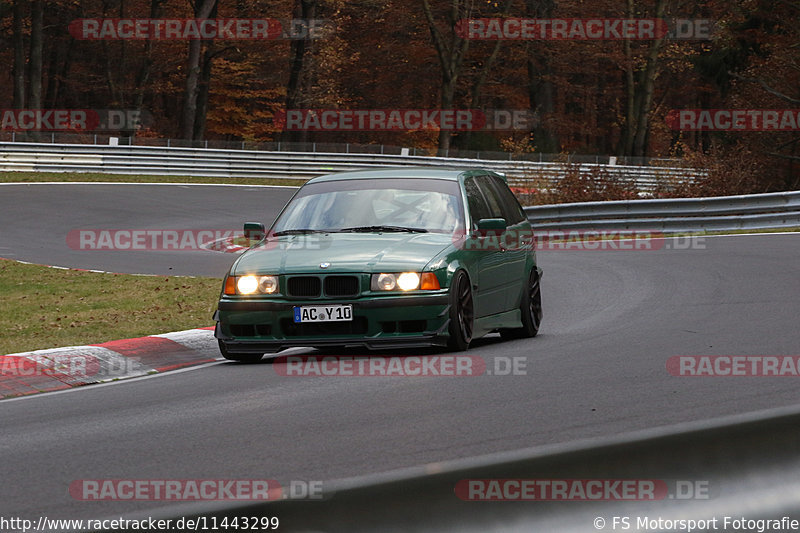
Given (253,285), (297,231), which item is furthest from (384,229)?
(253,285)

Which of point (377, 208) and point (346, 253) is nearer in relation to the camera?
point (346, 253)

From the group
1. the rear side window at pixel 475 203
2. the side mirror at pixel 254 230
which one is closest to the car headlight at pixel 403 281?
the rear side window at pixel 475 203

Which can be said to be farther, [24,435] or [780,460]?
[24,435]

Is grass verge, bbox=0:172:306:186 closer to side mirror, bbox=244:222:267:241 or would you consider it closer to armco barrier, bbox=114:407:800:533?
side mirror, bbox=244:222:267:241

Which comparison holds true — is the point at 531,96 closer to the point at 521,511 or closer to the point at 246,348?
the point at 246,348

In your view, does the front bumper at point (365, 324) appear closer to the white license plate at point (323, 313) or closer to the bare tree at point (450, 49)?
the white license plate at point (323, 313)

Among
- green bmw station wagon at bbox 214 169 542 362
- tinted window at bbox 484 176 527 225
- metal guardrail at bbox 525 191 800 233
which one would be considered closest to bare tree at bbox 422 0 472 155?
metal guardrail at bbox 525 191 800 233

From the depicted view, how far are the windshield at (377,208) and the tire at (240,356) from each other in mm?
1268

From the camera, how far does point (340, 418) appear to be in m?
7.20

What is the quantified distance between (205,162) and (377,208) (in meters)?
35.1

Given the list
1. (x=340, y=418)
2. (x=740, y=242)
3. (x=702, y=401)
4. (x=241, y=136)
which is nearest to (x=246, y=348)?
(x=340, y=418)

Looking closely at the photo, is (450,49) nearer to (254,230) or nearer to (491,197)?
(491,197)

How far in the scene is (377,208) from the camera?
10.9 meters

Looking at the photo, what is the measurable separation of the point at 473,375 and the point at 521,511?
6015mm
